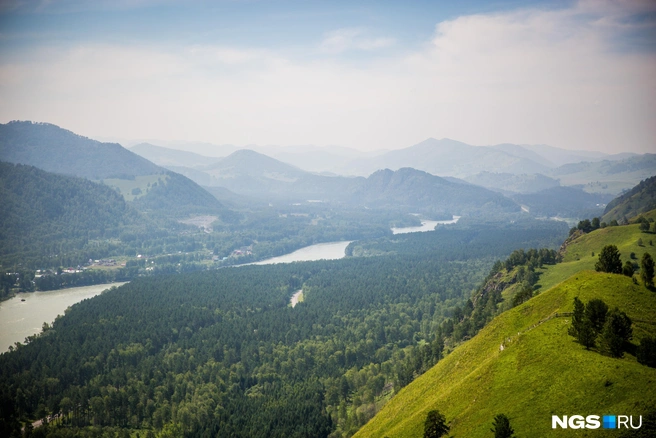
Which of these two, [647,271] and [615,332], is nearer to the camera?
[615,332]

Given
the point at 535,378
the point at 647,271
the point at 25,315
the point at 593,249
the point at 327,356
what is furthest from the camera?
the point at 25,315

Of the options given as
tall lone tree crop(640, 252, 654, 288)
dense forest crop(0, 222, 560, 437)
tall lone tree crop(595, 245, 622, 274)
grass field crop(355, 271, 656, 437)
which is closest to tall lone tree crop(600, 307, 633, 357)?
grass field crop(355, 271, 656, 437)

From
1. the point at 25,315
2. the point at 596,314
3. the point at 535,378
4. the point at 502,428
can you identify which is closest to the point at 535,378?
the point at 535,378

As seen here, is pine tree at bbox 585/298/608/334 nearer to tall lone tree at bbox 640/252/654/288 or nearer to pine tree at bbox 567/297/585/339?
pine tree at bbox 567/297/585/339

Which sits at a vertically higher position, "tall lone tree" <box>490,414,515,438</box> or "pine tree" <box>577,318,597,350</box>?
"pine tree" <box>577,318,597,350</box>

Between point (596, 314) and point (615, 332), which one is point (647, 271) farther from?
point (615, 332)
